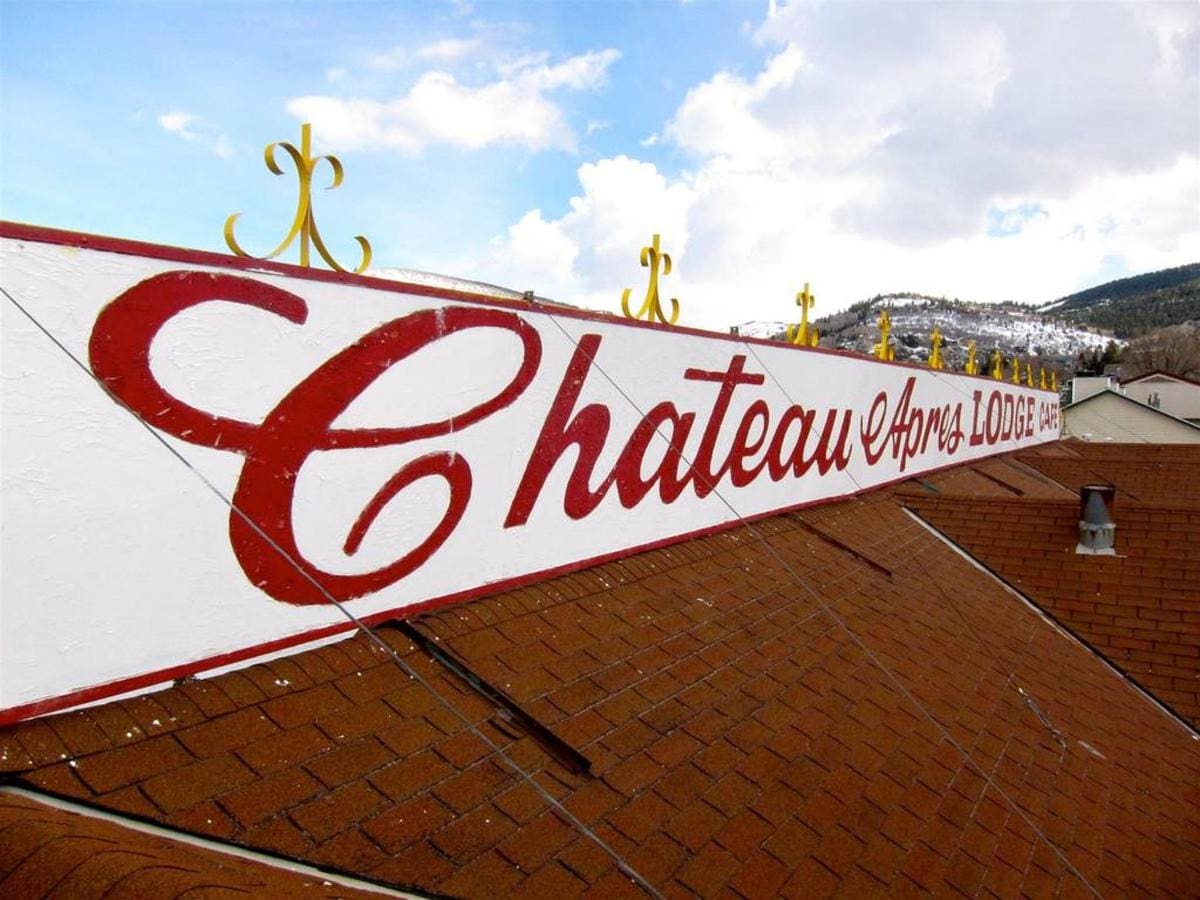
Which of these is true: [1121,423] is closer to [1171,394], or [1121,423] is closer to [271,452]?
[1171,394]

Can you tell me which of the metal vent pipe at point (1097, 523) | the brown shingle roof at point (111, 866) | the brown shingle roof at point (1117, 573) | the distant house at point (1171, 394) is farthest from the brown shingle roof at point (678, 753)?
the distant house at point (1171, 394)

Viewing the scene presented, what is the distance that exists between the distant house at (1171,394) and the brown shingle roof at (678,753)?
182 feet

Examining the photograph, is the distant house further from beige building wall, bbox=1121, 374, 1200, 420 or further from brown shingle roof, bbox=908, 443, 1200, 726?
brown shingle roof, bbox=908, 443, 1200, 726

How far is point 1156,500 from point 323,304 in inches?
650

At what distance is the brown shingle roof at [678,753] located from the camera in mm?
2834

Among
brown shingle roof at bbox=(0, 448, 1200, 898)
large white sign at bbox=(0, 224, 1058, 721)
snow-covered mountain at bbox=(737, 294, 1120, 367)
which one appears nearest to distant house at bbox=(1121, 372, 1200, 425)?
brown shingle roof at bbox=(0, 448, 1200, 898)

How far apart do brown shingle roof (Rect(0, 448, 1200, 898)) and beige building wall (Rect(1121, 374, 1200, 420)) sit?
55.3 meters

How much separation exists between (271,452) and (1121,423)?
1786 inches

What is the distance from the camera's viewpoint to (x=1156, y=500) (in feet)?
49.4

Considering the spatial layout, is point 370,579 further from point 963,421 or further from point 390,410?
point 963,421

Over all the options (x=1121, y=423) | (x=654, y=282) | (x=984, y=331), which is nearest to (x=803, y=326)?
(x=654, y=282)

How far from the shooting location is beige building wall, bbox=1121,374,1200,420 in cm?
5206

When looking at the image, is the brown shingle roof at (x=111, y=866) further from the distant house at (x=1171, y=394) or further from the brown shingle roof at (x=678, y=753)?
the distant house at (x=1171, y=394)

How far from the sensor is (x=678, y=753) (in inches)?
156
